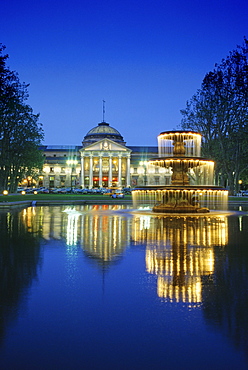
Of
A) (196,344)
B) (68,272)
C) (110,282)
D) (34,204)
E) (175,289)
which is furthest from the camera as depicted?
(34,204)

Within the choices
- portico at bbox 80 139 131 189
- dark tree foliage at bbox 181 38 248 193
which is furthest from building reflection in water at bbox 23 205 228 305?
portico at bbox 80 139 131 189

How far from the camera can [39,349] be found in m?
4.06

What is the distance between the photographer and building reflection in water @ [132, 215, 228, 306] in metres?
6.28

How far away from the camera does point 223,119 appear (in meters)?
47.8

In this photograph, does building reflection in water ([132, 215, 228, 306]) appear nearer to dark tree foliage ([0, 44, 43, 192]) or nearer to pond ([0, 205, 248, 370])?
pond ([0, 205, 248, 370])

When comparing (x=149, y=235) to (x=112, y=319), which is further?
(x=149, y=235)

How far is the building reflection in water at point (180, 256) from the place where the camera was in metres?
6.28

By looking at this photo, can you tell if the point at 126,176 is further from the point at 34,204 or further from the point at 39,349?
the point at 39,349

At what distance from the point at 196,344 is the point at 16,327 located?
205cm

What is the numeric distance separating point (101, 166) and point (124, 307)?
118996 mm

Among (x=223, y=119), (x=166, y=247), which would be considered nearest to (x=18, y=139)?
(x=223, y=119)

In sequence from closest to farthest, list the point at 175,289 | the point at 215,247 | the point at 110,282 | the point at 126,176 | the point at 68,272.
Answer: the point at 175,289 < the point at 110,282 < the point at 68,272 < the point at 215,247 < the point at 126,176

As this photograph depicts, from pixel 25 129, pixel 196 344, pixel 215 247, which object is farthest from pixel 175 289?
pixel 25 129

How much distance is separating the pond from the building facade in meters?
112
